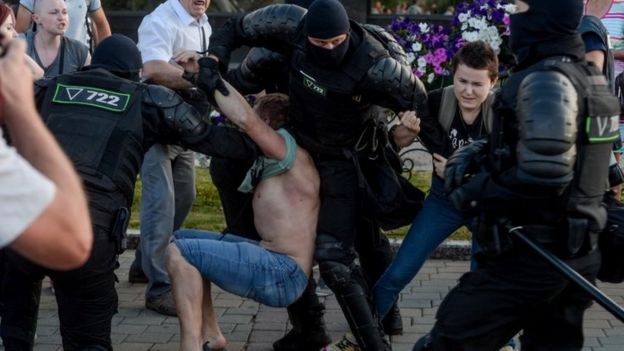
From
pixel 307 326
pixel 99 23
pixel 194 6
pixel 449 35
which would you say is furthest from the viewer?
pixel 449 35

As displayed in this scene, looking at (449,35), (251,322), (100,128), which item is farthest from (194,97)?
(449,35)

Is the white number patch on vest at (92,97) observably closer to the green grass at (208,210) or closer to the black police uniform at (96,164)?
the black police uniform at (96,164)

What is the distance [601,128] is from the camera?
4066 millimetres

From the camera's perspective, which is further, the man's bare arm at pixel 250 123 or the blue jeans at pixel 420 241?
the blue jeans at pixel 420 241

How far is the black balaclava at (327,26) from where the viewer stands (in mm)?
5035

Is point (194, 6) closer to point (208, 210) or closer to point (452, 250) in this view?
point (208, 210)

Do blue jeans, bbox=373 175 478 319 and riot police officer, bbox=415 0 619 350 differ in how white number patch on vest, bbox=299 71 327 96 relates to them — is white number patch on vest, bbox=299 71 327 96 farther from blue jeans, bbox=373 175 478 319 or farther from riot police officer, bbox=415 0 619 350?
riot police officer, bbox=415 0 619 350

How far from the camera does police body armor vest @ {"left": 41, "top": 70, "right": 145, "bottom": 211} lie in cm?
469

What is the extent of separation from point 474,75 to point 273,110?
38.4 inches

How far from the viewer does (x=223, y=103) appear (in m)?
5.23

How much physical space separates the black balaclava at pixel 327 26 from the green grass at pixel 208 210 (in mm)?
2802

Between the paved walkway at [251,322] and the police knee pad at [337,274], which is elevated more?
the police knee pad at [337,274]

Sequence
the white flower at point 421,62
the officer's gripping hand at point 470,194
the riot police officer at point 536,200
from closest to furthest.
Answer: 1. the riot police officer at point 536,200
2. the officer's gripping hand at point 470,194
3. the white flower at point 421,62

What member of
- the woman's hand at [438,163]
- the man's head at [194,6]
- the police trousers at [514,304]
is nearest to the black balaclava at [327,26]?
the woman's hand at [438,163]
